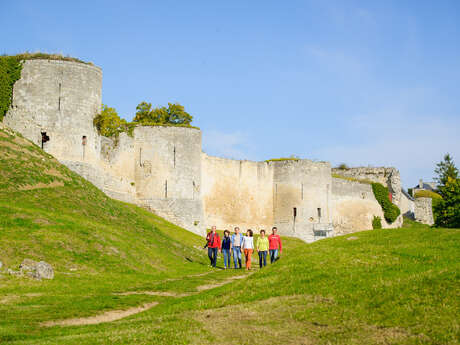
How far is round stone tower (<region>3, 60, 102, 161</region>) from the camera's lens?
31391mm

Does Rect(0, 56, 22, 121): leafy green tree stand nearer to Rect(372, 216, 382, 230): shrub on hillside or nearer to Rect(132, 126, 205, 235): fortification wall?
Rect(132, 126, 205, 235): fortification wall

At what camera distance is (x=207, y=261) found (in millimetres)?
27953

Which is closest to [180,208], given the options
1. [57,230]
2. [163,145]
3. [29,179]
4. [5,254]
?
[163,145]

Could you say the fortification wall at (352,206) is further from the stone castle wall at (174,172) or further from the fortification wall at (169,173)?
the fortification wall at (169,173)

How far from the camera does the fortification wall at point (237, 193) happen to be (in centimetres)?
4625

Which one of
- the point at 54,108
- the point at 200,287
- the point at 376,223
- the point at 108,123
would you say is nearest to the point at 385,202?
the point at 376,223

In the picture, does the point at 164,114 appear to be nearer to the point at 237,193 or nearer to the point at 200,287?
the point at 237,193

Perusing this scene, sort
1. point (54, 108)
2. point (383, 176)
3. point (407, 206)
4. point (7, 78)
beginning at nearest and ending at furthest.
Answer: point (54, 108) < point (7, 78) < point (383, 176) < point (407, 206)

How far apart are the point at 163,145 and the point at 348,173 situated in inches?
1265

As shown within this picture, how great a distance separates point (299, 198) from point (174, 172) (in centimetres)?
1474

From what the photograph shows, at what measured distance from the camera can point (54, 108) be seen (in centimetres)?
3152

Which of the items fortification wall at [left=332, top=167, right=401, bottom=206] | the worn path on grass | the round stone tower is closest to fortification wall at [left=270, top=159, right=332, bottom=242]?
fortification wall at [left=332, top=167, right=401, bottom=206]

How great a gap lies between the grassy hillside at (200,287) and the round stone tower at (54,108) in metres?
5.78

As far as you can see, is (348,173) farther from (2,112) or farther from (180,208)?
(2,112)
